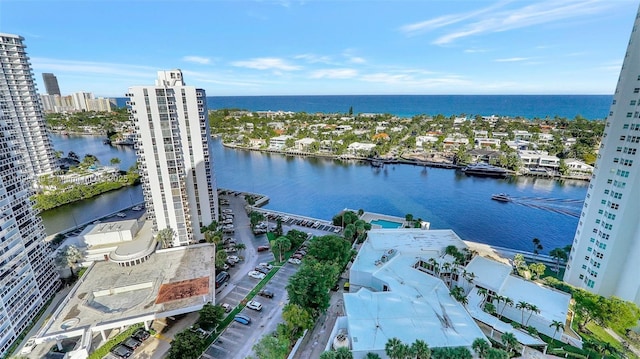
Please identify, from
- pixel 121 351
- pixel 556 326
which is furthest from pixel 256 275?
pixel 556 326

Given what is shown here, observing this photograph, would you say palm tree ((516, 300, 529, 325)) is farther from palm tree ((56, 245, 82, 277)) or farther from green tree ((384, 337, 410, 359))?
palm tree ((56, 245, 82, 277))

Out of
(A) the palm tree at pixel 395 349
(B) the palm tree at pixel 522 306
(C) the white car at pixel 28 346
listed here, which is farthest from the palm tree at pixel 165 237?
(B) the palm tree at pixel 522 306

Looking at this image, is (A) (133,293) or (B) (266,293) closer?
(A) (133,293)

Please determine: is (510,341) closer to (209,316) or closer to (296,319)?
(296,319)

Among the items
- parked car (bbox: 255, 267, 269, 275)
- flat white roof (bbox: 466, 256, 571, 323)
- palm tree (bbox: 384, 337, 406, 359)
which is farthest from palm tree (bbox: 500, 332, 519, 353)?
parked car (bbox: 255, 267, 269, 275)

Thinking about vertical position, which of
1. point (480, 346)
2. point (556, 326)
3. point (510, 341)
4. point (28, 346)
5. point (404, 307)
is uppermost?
point (480, 346)

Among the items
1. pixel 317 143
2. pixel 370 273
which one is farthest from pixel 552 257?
pixel 317 143
